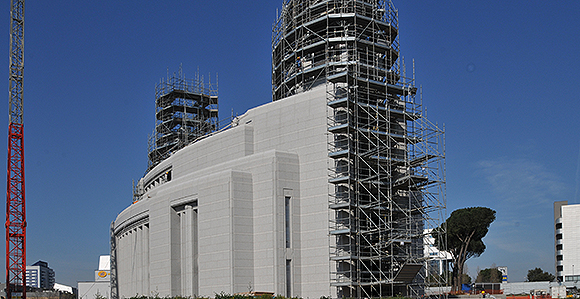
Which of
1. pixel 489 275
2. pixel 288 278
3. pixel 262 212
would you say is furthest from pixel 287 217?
pixel 489 275

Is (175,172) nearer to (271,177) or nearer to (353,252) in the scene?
(271,177)

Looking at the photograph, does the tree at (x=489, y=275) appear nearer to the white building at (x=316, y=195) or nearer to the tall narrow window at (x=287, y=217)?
the white building at (x=316, y=195)

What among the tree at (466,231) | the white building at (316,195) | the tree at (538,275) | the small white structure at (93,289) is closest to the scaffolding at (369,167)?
Result: the white building at (316,195)

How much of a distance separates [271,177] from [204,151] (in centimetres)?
1334

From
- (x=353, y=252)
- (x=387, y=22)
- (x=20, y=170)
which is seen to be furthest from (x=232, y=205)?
(x=20, y=170)

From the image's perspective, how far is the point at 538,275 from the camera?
155 m

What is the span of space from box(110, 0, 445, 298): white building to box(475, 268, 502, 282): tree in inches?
4445

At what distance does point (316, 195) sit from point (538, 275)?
401 ft

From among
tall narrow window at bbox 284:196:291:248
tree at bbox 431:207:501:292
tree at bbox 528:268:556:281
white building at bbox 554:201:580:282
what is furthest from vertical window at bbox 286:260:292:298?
tree at bbox 528:268:556:281

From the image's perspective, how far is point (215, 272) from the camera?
53.2 metres

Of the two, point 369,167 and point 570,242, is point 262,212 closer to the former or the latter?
point 369,167

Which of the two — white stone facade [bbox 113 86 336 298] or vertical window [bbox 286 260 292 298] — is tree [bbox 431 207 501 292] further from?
vertical window [bbox 286 260 292 298]

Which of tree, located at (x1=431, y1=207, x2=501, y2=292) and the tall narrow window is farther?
tree, located at (x1=431, y1=207, x2=501, y2=292)

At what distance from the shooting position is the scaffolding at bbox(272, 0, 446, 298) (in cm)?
5019
